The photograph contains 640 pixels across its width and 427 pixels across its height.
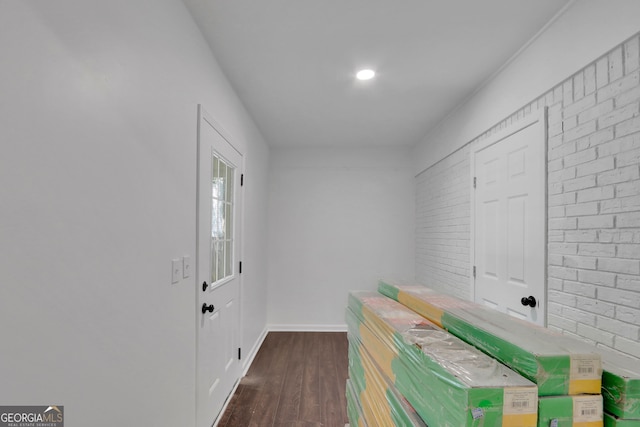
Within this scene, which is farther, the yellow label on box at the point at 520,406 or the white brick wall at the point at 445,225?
the white brick wall at the point at 445,225

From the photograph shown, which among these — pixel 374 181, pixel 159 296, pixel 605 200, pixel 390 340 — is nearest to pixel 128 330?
pixel 159 296

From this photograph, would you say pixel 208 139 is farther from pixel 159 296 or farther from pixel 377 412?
pixel 377 412

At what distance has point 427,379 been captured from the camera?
2.89ft

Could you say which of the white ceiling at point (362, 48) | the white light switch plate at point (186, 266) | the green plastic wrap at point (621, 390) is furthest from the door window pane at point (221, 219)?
the green plastic wrap at point (621, 390)

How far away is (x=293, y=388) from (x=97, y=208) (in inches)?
93.9

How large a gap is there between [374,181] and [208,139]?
115 inches

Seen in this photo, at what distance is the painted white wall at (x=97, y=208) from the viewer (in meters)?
0.75

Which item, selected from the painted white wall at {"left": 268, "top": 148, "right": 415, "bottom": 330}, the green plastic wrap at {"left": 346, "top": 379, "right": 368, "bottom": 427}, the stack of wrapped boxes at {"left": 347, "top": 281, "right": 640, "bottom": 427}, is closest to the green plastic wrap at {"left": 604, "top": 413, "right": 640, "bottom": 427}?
the stack of wrapped boxes at {"left": 347, "top": 281, "right": 640, "bottom": 427}

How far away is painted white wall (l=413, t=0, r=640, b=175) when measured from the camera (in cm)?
139

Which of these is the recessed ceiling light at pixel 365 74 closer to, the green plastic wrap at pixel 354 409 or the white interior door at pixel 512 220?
the white interior door at pixel 512 220

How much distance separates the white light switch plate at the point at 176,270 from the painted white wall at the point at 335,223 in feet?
9.45

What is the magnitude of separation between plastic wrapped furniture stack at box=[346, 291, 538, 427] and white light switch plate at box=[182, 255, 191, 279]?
98 centimetres

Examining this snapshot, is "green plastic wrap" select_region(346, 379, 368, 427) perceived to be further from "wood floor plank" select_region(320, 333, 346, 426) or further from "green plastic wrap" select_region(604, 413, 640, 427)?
"green plastic wrap" select_region(604, 413, 640, 427)

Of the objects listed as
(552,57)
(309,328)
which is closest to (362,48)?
(552,57)
